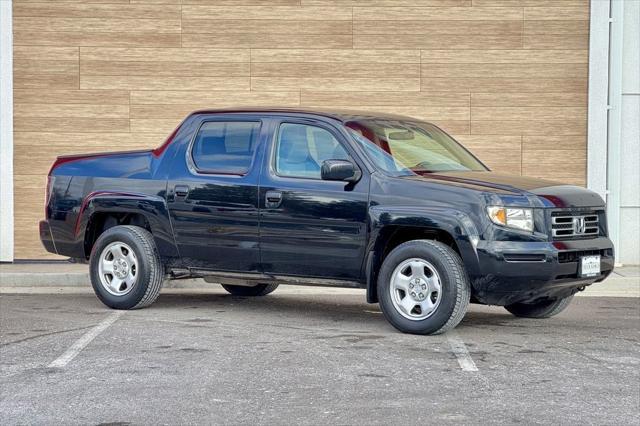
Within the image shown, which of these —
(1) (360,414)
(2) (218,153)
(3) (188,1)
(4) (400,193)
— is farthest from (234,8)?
(1) (360,414)

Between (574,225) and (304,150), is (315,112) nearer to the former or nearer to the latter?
(304,150)

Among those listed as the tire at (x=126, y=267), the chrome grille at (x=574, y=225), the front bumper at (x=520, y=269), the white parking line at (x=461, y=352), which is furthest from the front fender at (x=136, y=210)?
the chrome grille at (x=574, y=225)

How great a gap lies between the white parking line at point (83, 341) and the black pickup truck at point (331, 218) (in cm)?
45

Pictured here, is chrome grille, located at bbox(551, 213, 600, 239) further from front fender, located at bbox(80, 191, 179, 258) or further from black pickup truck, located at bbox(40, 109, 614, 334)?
front fender, located at bbox(80, 191, 179, 258)

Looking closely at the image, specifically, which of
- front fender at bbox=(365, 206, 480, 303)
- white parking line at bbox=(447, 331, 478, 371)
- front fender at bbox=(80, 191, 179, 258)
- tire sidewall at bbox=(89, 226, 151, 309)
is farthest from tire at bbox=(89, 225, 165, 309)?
white parking line at bbox=(447, 331, 478, 371)

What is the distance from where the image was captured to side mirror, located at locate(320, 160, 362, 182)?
944 cm

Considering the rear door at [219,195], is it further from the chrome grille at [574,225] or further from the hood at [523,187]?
the chrome grille at [574,225]

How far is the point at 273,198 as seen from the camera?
9906 mm

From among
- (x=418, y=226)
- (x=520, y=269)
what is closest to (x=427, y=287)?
(x=418, y=226)

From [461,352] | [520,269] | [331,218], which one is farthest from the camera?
[331,218]

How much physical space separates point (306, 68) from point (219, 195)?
4701mm

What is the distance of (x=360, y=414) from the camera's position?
21.7 ft

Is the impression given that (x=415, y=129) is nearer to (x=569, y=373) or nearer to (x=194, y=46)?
(x=569, y=373)

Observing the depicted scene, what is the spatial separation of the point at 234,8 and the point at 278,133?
4.84 m
